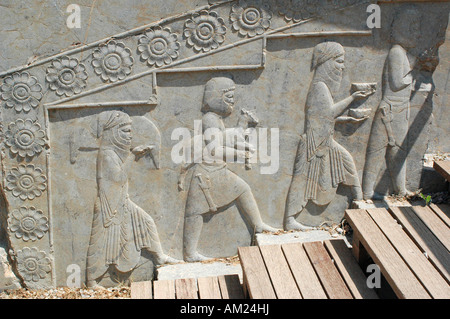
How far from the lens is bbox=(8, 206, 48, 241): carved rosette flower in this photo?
4453 mm

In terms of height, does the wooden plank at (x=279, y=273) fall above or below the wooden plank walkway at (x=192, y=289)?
above

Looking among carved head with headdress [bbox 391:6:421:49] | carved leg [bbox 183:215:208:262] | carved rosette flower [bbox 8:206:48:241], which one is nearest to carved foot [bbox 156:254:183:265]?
carved leg [bbox 183:215:208:262]

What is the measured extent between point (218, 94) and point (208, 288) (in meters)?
1.51

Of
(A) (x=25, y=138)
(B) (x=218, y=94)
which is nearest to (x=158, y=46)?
(B) (x=218, y=94)

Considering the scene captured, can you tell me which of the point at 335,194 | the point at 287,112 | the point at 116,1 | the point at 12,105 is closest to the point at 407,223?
the point at 335,194

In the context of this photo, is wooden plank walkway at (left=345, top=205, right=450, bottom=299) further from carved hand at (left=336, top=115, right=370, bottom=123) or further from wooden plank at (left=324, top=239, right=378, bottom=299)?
carved hand at (left=336, top=115, right=370, bottom=123)

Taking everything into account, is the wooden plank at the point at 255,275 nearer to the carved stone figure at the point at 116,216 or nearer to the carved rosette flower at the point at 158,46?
the carved stone figure at the point at 116,216

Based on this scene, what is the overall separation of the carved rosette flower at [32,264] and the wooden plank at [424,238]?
9.34ft

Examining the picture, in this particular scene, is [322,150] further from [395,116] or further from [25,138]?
[25,138]

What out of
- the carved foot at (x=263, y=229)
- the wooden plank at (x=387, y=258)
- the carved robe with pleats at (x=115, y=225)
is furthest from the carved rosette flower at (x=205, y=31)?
the wooden plank at (x=387, y=258)

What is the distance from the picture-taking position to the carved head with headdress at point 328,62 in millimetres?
4434

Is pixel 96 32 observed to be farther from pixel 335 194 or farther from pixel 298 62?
pixel 335 194

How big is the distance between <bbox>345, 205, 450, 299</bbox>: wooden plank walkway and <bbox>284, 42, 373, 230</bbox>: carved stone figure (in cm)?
69
